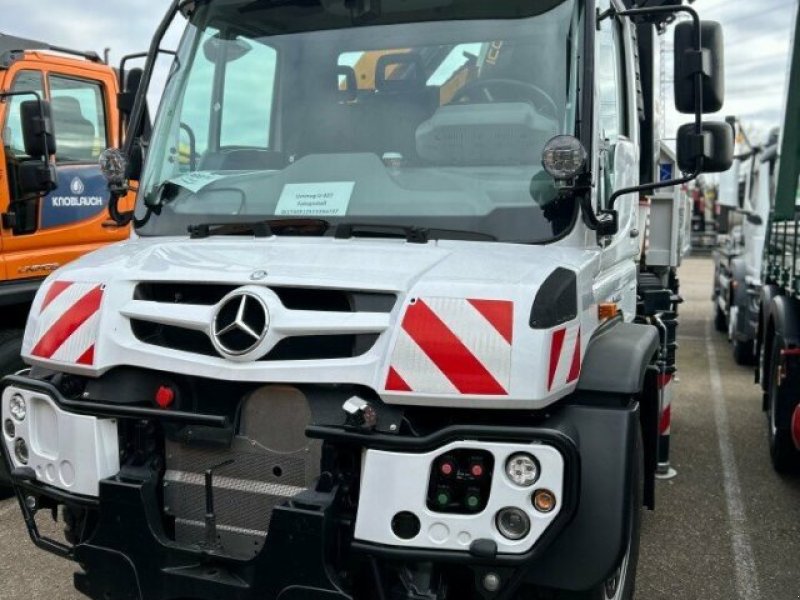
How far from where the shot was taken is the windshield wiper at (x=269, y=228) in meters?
2.92

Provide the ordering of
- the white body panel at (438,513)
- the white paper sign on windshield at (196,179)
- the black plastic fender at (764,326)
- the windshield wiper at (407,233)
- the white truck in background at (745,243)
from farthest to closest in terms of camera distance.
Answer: the white truck in background at (745,243) → the black plastic fender at (764,326) → the white paper sign on windshield at (196,179) → the windshield wiper at (407,233) → the white body panel at (438,513)

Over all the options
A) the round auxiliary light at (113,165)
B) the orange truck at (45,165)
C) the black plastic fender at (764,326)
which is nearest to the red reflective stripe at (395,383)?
the round auxiliary light at (113,165)

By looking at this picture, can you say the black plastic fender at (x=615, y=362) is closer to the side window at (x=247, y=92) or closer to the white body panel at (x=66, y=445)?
the white body panel at (x=66, y=445)

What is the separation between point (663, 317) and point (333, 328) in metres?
3.09

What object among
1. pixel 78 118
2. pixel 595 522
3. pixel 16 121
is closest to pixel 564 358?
pixel 595 522

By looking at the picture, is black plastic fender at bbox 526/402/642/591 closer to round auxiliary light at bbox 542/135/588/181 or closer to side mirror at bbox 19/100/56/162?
round auxiliary light at bbox 542/135/588/181

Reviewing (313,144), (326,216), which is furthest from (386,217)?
(313,144)

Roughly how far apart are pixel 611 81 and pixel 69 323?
237 centimetres

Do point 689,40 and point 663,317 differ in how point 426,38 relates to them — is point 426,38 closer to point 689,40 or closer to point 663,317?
point 689,40

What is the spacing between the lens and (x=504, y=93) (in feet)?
9.91

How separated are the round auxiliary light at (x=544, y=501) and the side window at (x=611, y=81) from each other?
Result: 1.47 meters

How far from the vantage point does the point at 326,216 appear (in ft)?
9.64

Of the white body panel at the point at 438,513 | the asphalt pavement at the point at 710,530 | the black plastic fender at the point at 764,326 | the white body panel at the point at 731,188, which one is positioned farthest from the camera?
the white body panel at the point at 731,188

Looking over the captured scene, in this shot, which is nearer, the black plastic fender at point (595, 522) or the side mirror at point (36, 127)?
the black plastic fender at point (595, 522)
